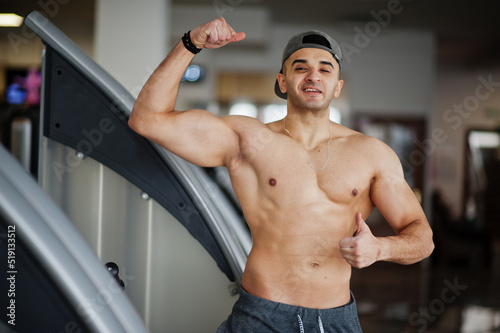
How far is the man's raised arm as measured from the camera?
4.12 ft

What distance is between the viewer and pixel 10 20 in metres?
6.77

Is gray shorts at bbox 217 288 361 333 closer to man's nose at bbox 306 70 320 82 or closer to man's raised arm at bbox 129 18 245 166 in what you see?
man's raised arm at bbox 129 18 245 166

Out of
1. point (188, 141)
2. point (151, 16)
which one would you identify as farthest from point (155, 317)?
point (151, 16)

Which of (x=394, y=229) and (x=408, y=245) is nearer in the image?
(x=408, y=245)

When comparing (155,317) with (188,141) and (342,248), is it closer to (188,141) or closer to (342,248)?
(188,141)

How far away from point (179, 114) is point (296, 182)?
38 centimetres

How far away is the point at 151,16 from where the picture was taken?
12.6 feet

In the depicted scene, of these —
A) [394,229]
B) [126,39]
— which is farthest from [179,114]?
[126,39]

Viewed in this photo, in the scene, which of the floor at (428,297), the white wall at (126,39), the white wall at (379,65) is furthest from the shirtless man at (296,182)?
the white wall at (379,65)

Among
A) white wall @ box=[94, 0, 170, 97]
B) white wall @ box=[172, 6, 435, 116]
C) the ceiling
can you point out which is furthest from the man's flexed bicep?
white wall @ box=[172, 6, 435, 116]

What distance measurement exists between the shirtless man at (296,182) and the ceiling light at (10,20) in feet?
20.3

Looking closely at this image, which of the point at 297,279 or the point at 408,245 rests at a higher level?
the point at 408,245

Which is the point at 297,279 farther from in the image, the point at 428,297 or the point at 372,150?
the point at 428,297

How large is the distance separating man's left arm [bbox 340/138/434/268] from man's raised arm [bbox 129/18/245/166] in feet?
1.56
